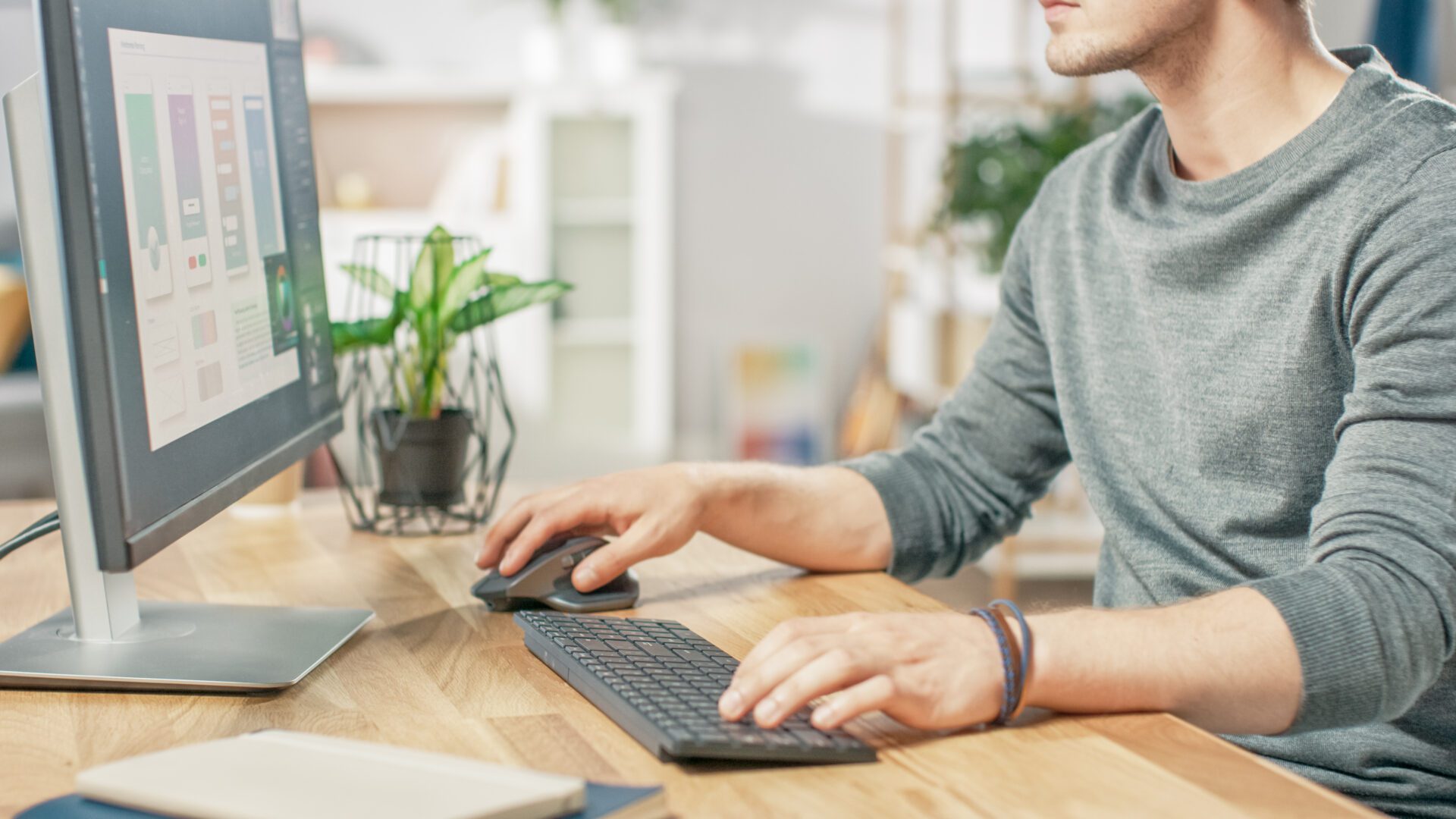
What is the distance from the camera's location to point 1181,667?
0.81m

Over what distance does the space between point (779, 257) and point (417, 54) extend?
141 cm

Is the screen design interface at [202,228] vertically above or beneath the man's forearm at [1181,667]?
above

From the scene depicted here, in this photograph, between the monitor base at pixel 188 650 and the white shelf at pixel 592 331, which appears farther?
the white shelf at pixel 592 331

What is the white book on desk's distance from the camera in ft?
2.02

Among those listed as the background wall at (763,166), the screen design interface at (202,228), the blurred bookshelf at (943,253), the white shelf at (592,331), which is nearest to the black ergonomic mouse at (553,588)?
the screen design interface at (202,228)

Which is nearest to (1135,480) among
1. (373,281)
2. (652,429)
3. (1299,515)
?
(1299,515)

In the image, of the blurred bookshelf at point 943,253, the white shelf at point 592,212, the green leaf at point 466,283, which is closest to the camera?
the green leaf at point 466,283

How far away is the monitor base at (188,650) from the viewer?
0.85 m

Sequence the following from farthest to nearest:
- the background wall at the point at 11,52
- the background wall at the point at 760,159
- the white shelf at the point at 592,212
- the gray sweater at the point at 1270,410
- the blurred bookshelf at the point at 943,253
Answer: the background wall at the point at 760,159 → the white shelf at the point at 592,212 → the background wall at the point at 11,52 → the blurred bookshelf at the point at 943,253 → the gray sweater at the point at 1270,410

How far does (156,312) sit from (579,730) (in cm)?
36

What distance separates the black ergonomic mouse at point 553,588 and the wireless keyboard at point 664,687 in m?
0.03

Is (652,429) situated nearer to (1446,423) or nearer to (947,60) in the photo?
(947,60)

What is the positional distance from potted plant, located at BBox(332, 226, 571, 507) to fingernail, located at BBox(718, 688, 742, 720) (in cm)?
59

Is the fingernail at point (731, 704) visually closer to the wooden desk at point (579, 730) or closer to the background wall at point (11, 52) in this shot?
the wooden desk at point (579, 730)
